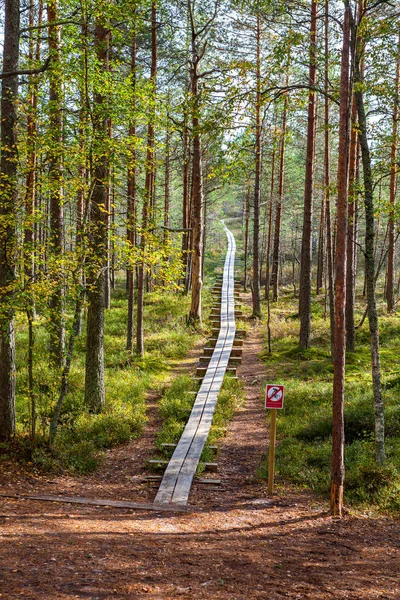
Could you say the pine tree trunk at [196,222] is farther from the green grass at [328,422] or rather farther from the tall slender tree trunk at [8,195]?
the tall slender tree trunk at [8,195]

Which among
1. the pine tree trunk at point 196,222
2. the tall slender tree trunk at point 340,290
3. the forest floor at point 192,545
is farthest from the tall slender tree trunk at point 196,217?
the forest floor at point 192,545

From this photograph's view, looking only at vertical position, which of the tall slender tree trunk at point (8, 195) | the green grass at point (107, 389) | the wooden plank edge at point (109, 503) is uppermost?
the tall slender tree trunk at point (8, 195)

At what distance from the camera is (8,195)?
27.3ft

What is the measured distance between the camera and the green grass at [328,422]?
8.08 m

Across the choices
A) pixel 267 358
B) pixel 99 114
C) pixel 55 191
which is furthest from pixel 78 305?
pixel 267 358

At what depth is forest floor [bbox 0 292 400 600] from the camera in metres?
4.69

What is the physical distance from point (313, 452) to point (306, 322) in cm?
799

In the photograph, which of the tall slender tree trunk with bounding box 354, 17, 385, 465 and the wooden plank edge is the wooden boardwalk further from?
Answer: the tall slender tree trunk with bounding box 354, 17, 385, 465

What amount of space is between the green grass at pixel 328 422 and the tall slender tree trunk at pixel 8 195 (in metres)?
Answer: 5.11

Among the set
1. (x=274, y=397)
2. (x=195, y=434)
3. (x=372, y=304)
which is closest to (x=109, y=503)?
(x=274, y=397)

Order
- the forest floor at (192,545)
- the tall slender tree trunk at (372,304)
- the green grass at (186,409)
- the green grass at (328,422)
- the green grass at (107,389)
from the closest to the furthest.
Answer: the forest floor at (192,545) < the green grass at (328,422) < the tall slender tree trunk at (372,304) < the green grass at (107,389) < the green grass at (186,409)

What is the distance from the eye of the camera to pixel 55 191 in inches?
356

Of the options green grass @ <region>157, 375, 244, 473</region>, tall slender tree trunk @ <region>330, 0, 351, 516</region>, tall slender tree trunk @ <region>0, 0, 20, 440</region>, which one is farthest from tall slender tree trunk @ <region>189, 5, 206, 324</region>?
tall slender tree trunk @ <region>330, 0, 351, 516</region>

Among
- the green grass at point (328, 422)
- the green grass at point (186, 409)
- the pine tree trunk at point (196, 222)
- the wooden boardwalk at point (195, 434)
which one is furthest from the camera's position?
the pine tree trunk at point (196, 222)
